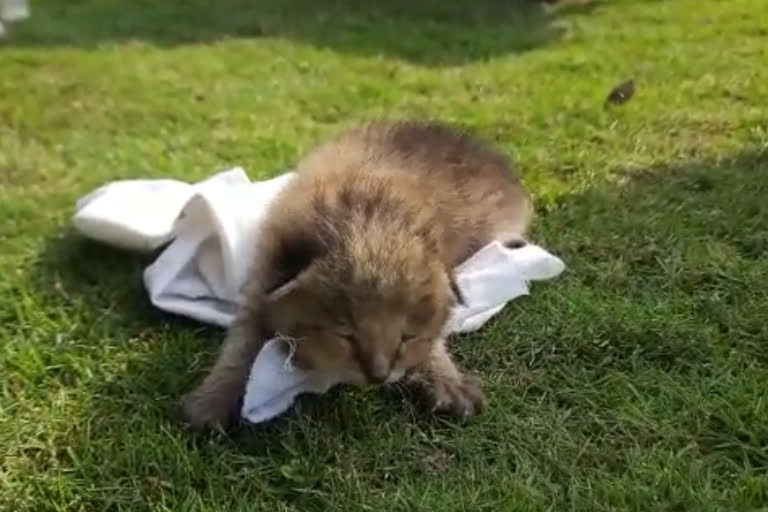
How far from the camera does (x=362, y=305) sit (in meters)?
2.88

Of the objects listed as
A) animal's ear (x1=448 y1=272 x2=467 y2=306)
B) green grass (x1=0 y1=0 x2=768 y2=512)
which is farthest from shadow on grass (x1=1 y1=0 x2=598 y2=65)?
animal's ear (x1=448 y1=272 x2=467 y2=306)

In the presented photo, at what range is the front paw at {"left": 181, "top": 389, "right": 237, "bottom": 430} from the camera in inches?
118

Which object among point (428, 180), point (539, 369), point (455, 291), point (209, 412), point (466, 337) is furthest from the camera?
point (428, 180)

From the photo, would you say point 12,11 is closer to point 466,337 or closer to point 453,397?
point 466,337

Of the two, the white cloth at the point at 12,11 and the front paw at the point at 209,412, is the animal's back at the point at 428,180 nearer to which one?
the front paw at the point at 209,412

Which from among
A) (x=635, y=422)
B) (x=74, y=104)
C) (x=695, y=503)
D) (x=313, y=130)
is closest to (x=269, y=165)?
(x=313, y=130)

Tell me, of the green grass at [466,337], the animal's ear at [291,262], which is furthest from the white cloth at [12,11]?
the animal's ear at [291,262]

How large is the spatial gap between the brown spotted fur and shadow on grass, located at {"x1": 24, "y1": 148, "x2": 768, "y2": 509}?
13cm

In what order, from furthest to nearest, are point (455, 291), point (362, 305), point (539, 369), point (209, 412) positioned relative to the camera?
point (539, 369)
point (455, 291)
point (209, 412)
point (362, 305)

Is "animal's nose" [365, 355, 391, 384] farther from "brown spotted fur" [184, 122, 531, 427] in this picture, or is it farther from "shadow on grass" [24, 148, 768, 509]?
"shadow on grass" [24, 148, 768, 509]

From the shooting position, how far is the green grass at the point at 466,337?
112 inches

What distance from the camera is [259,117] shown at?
5602 mm

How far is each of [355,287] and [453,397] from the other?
444 mm

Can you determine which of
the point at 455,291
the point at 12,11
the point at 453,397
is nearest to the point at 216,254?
the point at 455,291
